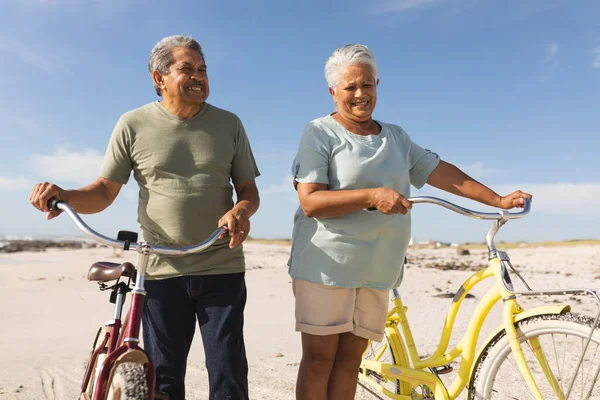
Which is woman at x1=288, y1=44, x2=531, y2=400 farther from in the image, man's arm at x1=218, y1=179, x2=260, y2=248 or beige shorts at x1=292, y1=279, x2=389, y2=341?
man's arm at x1=218, y1=179, x2=260, y2=248

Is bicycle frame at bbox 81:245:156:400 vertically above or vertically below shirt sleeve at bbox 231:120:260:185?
below

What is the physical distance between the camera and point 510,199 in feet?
9.78

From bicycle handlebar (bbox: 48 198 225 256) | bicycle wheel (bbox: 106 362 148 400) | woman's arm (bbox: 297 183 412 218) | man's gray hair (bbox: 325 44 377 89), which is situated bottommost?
bicycle wheel (bbox: 106 362 148 400)

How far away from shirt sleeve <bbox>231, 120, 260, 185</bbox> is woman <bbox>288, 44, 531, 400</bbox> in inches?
12.1

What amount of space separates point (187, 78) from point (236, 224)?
84 centimetres

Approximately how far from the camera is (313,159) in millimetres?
2715

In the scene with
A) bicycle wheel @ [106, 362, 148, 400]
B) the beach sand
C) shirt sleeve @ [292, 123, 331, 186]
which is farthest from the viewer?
the beach sand

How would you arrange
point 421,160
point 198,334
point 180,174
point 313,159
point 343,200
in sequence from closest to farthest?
point 343,200 → point 313,159 → point 180,174 → point 421,160 → point 198,334

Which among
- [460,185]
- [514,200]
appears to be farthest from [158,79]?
[514,200]

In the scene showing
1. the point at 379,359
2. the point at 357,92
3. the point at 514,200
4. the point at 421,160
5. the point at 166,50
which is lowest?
the point at 379,359

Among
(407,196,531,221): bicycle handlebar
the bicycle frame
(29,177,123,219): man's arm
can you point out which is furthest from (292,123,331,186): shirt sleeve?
(29,177,123,219): man's arm

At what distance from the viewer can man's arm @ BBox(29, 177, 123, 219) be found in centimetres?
243

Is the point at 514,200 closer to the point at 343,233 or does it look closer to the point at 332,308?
the point at 343,233

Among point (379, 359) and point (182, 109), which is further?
point (379, 359)
